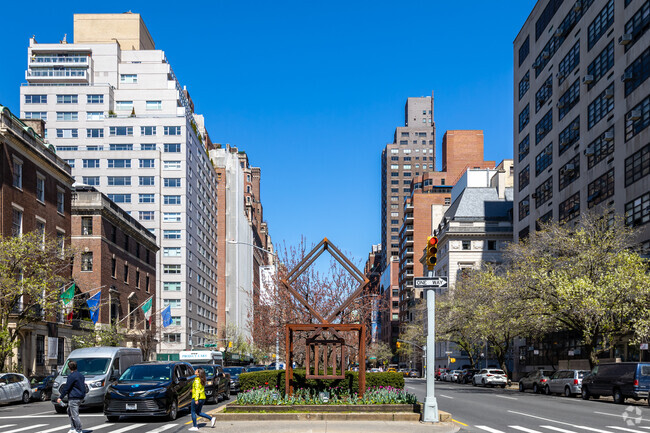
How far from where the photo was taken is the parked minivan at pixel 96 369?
2772 centimetres

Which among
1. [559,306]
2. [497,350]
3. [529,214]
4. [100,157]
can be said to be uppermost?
[100,157]

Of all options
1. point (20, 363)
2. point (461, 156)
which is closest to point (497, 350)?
point (20, 363)

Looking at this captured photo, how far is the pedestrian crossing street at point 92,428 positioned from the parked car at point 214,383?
27.5ft

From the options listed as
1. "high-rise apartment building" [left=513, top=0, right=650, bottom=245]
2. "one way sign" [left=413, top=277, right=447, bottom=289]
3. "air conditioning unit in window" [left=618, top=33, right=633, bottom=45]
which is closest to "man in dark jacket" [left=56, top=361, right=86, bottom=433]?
"one way sign" [left=413, top=277, right=447, bottom=289]

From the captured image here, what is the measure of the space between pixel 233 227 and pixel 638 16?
100262 mm

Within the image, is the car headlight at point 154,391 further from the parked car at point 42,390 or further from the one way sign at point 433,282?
the parked car at point 42,390

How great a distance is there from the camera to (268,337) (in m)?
53.8

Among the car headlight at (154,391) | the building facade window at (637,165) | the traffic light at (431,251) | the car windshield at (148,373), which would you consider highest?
the building facade window at (637,165)

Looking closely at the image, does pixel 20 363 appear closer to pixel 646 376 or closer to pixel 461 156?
pixel 646 376

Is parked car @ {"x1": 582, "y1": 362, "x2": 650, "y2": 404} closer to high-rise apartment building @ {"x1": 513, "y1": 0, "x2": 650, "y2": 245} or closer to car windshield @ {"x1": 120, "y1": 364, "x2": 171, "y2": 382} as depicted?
high-rise apartment building @ {"x1": 513, "y1": 0, "x2": 650, "y2": 245}

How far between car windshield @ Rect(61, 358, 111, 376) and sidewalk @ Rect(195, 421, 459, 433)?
10505mm

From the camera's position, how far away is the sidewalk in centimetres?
1830

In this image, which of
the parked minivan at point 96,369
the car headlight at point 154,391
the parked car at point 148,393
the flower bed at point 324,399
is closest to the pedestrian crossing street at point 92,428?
the parked car at point 148,393

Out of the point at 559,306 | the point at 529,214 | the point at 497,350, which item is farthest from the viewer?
the point at 529,214
